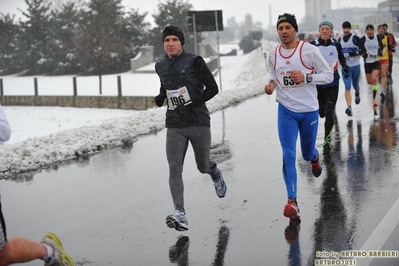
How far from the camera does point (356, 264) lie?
4.83 meters

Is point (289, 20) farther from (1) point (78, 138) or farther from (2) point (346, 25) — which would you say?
(2) point (346, 25)

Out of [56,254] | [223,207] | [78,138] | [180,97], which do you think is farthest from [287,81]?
[78,138]

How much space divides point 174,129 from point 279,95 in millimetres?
1131

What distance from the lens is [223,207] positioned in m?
6.89

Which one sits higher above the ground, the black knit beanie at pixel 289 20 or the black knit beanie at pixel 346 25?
the black knit beanie at pixel 346 25

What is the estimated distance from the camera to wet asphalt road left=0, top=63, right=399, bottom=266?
5.39m

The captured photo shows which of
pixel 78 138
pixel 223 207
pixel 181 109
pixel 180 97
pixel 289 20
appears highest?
pixel 289 20

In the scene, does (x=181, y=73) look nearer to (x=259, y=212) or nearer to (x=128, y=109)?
(x=259, y=212)

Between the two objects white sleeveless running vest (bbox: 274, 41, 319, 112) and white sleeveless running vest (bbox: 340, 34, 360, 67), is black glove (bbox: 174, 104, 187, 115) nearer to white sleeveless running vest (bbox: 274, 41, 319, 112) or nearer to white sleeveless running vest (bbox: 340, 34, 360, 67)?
white sleeveless running vest (bbox: 274, 41, 319, 112)

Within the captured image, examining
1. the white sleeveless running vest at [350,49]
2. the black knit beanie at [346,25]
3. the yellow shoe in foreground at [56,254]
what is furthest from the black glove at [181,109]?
the white sleeveless running vest at [350,49]

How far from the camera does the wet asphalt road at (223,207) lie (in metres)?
5.39

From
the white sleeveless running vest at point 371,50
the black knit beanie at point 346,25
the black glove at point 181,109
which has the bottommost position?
the black glove at point 181,109

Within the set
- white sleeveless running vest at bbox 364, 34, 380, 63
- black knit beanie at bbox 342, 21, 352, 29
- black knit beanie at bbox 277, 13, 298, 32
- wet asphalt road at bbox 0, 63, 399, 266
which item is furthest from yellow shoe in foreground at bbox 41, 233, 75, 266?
white sleeveless running vest at bbox 364, 34, 380, 63

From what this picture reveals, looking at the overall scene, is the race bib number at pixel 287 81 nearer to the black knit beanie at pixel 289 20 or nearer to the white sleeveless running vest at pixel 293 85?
the white sleeveless running vest at pixel 293 85
